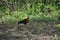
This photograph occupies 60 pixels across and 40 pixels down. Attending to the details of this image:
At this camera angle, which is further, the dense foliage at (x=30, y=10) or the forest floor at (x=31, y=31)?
the dense foliage at (x=30, y=10)

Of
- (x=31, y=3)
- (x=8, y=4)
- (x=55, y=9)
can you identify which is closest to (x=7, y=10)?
(x=8, y=4)

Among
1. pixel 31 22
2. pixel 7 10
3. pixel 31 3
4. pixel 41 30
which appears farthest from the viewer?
pixel 31 3

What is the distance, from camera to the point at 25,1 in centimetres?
1001

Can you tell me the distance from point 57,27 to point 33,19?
112 centimetres

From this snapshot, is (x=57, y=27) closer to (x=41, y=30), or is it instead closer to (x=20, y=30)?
(x=41, y=30)

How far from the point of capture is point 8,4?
9.73 meters

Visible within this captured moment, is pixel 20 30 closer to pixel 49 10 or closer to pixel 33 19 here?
pixel 33 19

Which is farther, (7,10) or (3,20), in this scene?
(7,10)

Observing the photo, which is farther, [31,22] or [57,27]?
[31,22]

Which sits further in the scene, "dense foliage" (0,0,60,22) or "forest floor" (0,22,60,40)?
"dense foliage" (0,0,60,22)

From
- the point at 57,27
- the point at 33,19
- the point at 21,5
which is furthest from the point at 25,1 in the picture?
the point at 57,27

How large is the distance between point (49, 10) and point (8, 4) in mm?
1631

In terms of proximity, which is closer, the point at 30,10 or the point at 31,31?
the point at 31,31

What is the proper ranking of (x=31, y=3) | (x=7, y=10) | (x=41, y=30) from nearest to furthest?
(x=41, y=30)
(x=7, y=10)
(x=31, y=3)
